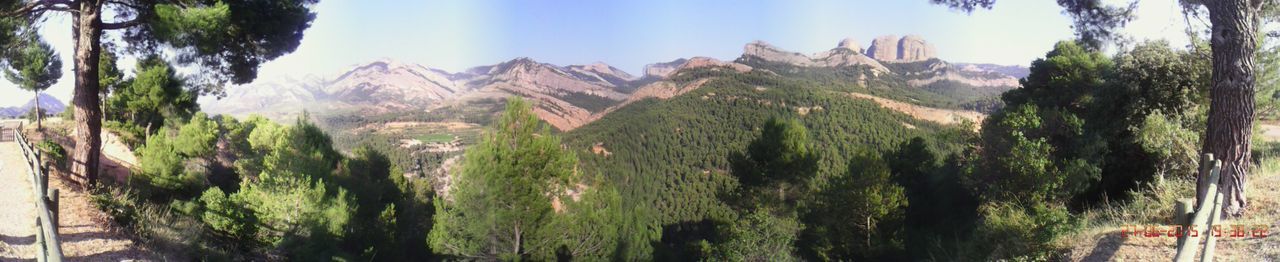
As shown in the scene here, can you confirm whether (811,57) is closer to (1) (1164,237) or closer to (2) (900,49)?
(2) (900,49)

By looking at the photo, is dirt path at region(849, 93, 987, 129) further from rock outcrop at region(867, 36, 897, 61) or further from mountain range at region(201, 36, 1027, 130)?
rock outcrop at region(867, 36, 897, 61)

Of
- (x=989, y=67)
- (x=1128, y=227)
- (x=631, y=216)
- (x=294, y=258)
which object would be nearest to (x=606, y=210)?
(x=631, y=216)

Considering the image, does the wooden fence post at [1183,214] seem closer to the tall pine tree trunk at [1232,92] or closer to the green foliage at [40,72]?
the tall pine tree trunk at [1232,92]

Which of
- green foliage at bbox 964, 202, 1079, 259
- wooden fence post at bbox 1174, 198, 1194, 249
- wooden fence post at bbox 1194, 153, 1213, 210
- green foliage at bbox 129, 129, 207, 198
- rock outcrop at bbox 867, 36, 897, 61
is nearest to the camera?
wooden fence post at bbox 1174, 198, 1194, 249

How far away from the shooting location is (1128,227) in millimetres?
6090

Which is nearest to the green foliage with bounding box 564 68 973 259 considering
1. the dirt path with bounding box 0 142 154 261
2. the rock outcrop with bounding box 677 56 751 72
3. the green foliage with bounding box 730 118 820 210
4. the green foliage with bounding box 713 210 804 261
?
the rock outcrop with bounding box 677 56 751 72

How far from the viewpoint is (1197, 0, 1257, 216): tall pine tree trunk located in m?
5.72

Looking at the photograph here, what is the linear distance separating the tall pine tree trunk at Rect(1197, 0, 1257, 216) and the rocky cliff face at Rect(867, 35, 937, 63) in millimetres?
71137

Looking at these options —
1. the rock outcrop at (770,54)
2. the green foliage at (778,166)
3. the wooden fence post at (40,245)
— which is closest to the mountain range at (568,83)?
the rock outcrop at (770,54)

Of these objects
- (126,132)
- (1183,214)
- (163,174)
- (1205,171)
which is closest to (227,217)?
(163,174)

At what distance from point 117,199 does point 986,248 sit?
12.7m

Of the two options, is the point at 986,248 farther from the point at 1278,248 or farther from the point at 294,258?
the point at 294,258

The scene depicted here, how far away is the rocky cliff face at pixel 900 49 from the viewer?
243ft

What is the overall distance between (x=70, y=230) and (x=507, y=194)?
6168 mm
